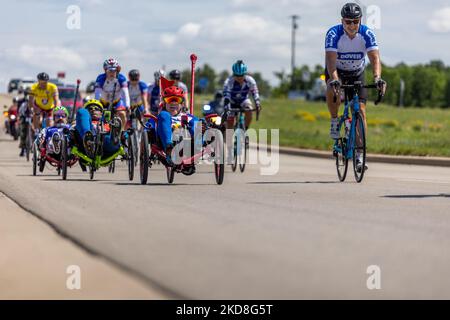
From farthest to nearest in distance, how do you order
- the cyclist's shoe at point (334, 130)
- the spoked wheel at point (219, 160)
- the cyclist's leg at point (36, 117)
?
the cyclist's leg at point (36, 117)
the cyclist's shoe at point (334, 130)
the spoked wheel at point (219, 160)

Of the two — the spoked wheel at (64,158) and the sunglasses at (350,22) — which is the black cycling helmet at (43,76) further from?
the sunglasses at (350,22)

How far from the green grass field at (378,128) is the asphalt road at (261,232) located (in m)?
10.7

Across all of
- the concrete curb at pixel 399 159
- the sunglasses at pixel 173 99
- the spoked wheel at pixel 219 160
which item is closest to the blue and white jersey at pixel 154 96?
the concrete curb at pixel 399 159

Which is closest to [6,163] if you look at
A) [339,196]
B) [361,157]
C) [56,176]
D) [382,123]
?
[56,176]

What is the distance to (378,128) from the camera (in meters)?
47.9

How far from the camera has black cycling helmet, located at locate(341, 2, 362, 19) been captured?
1452 centimetres

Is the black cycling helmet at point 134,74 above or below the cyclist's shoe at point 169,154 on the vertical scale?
above

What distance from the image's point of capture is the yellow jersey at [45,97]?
2227cm

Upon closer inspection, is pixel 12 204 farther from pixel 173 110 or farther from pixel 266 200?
pixel 173 110

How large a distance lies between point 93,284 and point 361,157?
28.6 feet

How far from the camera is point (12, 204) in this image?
1145 centimetres

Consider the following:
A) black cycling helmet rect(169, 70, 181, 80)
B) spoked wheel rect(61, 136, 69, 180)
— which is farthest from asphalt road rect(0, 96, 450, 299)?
black cycling helmet rect(169, 70, 181, 80)

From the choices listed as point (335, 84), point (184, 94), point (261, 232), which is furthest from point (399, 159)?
Result: point (261, 232)

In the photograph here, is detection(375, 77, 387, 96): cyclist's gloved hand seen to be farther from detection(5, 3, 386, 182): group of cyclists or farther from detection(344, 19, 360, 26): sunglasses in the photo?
detection(344, 19, 360, 26): sunglasses
